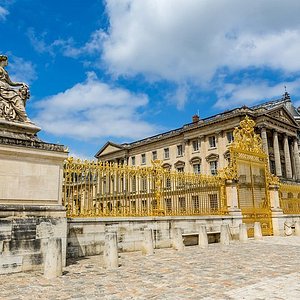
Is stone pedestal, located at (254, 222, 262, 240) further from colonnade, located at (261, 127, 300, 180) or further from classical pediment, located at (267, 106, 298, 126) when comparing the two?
classical pediment, located at (267, 106, 298, 126)

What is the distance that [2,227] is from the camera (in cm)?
757

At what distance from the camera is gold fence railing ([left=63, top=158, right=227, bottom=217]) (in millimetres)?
10477

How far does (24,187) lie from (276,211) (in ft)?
48.4

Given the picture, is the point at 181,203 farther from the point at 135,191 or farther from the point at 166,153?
the point at 166,153

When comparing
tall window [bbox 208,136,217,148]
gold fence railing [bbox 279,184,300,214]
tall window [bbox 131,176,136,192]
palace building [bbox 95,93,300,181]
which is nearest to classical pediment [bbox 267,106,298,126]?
palace building [bbox 95,93,300,181]

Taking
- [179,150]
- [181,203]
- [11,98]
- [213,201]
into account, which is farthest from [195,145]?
[11,98]

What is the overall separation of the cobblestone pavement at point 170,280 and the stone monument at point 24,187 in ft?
2.05

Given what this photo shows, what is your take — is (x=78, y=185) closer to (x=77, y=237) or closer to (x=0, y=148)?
(x=77, y=237)

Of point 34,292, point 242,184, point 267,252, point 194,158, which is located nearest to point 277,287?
point 34,292

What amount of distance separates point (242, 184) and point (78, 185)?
9652 mm

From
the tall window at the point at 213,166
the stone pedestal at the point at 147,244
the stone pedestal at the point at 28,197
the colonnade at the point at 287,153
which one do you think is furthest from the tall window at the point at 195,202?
the tall window at the point at 213,166

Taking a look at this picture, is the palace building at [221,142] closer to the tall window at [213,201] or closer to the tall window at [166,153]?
the tall window at [166,153]

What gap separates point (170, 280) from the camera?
6.71 meters

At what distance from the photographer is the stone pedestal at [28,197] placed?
7.68 meters
